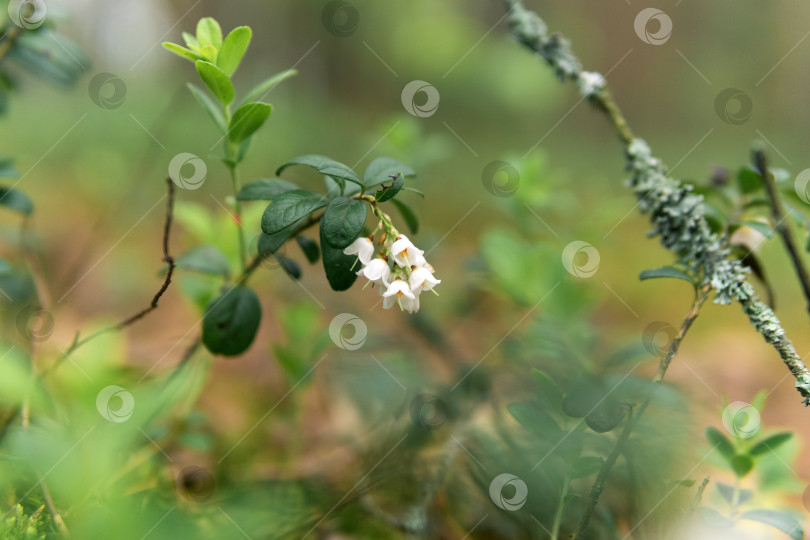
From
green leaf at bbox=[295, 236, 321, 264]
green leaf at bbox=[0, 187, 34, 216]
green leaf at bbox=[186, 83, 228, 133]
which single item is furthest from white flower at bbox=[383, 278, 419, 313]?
green leaf at bbox=[0, 187, 34, 216]

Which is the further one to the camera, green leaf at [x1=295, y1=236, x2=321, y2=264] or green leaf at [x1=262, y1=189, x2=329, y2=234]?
green leaf at [x1=295, y1=236, x2=321, y2=264]

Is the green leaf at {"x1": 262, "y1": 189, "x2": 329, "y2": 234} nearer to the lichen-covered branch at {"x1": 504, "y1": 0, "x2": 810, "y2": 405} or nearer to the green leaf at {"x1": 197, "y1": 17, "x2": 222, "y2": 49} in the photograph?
the green leaf at {"x1": 197, "y1": 17, "x2": 222, "y2": 49}

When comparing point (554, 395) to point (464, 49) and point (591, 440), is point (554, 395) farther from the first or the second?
point (464, 49)

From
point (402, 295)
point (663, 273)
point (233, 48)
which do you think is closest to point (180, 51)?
point (233, 48)

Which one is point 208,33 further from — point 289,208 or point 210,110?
point 289,208

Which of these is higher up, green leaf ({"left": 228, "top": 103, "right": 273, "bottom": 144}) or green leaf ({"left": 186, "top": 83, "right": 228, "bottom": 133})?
green leaf ({"left": 228, "top": 103, "right": 273, "bottom": 144})

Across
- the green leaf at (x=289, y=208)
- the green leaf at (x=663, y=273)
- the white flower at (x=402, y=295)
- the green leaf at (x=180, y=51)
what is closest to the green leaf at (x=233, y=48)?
the green leaf at (x=180, y=51)
